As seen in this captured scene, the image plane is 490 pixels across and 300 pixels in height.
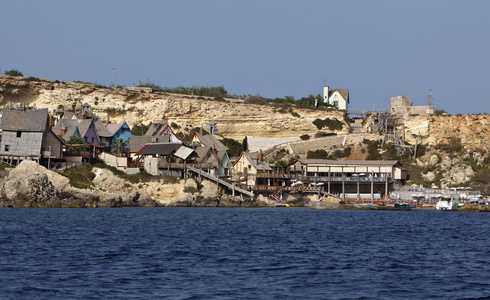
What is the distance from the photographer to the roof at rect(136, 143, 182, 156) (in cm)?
7850

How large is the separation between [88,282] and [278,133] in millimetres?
83149

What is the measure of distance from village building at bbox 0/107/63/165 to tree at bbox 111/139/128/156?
13100 millimetres

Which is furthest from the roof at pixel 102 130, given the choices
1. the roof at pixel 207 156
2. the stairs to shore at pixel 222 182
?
the stairs to shore at pixel 222 182

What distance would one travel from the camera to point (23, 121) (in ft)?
236

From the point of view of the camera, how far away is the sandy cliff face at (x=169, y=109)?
97.9 meters

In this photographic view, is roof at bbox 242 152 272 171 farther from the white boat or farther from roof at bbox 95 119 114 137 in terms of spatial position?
the white boat

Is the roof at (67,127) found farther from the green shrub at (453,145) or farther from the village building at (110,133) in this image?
the green shrub at (453,145)

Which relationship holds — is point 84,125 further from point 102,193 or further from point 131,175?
point 102,193

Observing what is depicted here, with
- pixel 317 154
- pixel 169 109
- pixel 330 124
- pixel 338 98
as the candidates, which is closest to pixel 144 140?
pixel 169 109

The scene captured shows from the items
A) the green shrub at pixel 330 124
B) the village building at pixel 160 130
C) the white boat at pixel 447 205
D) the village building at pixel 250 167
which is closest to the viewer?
the white boat at pixel 447 205

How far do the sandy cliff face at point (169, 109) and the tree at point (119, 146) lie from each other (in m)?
12.3

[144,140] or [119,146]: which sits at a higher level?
[144,140]

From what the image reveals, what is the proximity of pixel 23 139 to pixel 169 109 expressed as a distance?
110 feet

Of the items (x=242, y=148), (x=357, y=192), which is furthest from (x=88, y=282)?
(x=242, y=148)
